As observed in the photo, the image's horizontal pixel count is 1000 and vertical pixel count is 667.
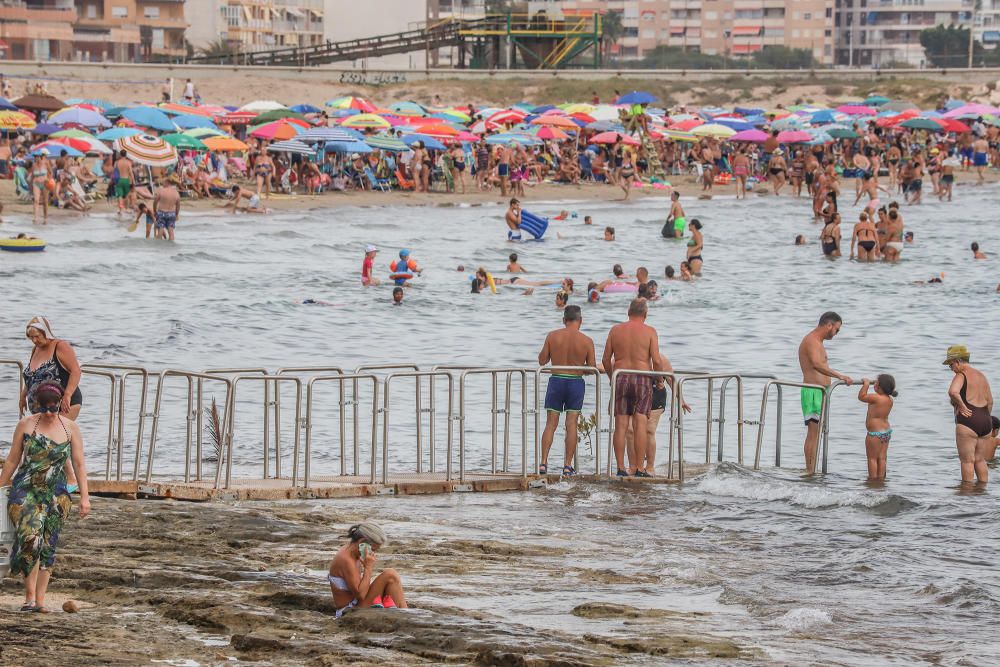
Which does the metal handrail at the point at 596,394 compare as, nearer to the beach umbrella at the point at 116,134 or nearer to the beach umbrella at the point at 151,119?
the beach umbrella at the point at 116,134

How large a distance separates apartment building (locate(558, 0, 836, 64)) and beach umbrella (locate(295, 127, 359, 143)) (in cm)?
8060

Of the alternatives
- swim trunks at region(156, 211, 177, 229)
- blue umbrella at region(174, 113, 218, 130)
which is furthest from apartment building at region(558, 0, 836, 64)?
swim trunks at region(156, 211, 177, 229)

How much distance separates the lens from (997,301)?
25.5m

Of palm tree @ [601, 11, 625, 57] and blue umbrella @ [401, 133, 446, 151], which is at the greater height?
palm tree @ [601, 11, 625, 57]

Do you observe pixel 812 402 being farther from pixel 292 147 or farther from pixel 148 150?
pixel 292 147

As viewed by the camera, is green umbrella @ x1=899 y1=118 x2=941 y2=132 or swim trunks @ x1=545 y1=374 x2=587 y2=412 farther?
green umbrella @ x1=899 y1=118 x2=941 y2=132

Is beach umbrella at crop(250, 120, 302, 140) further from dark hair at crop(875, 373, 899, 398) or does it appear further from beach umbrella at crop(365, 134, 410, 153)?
dark hair at crop(875, 373, 899, 398)

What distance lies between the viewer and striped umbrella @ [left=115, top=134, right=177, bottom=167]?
30344 mm

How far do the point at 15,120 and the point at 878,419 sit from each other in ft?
89.8

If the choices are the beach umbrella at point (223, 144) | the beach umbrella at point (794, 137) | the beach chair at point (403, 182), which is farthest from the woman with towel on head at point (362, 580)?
the beach umbrella at point (794, 137)

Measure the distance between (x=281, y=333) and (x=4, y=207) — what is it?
476 inches

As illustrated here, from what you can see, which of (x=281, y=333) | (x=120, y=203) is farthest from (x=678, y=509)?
(x=120, y=203)

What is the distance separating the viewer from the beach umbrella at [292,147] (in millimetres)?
35594

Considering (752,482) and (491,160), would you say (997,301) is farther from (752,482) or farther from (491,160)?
(491,160)
